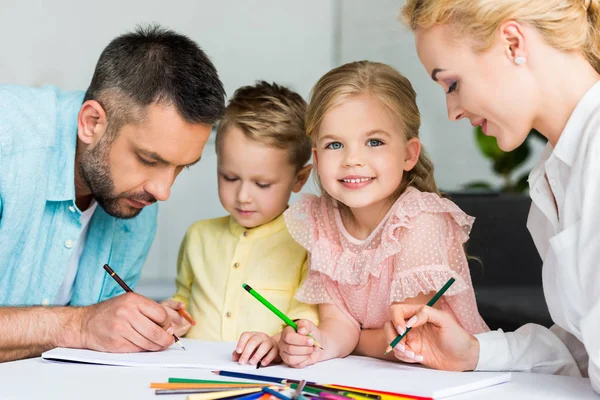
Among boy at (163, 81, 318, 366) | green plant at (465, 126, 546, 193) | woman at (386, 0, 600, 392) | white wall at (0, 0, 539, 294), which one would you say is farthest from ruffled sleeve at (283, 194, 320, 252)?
green plant at (465, 126, 546, 193)

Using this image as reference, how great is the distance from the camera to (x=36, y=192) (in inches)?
64.6

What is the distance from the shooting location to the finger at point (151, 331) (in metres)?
1.34

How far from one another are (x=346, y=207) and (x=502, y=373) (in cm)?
52

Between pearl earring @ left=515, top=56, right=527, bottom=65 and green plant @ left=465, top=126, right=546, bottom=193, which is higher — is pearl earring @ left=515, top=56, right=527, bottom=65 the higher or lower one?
the lower one

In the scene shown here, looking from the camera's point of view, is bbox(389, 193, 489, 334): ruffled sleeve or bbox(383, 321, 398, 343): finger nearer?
bbox(383, 321, 398, 343): finger

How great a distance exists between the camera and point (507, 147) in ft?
3.90

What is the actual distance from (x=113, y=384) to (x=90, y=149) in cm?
72

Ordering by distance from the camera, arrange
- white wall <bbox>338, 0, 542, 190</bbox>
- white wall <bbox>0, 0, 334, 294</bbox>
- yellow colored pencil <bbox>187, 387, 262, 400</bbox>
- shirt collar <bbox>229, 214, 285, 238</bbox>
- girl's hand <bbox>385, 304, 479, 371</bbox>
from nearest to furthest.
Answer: yellow colored pencil <bbox>187, 387, 262, 400</bbox> < girl's hand <bbox>385, 304, 479, 371</bbox> < shirt collar <bbox>229, 214, 285, 238</bbox> < white wall <bbox>0, 0, 334, 294</bbox> < white wall <bbox>338, 0, 542, 190</bbox>

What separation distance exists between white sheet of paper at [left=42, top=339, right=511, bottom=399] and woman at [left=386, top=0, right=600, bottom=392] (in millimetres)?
48

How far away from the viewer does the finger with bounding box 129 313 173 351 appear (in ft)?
4.41

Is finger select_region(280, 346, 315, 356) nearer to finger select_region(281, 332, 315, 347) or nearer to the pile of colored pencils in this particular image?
finger select_region(281, 332, 315, 347)

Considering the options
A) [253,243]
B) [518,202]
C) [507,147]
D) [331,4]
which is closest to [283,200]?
[253,243]

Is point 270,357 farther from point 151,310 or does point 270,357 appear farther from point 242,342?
point 151,310

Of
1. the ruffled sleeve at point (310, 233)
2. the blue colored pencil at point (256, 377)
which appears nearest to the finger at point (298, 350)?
the blue colored pencil at point (256, 377)
